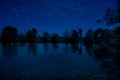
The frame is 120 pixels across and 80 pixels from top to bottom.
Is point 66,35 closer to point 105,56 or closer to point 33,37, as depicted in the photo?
point 33,37

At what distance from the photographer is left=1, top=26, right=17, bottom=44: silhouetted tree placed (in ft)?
283

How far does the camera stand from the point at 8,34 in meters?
86.4

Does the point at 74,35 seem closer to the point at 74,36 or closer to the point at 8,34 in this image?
the point at 74,36

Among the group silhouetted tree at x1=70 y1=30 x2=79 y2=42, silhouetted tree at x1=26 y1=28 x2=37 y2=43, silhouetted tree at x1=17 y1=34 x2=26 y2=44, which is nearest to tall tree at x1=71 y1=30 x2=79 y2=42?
silhouetted tree at x1=70 y1=30 x2=79 y2=42

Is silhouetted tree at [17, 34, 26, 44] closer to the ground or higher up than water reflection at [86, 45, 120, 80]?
higher up

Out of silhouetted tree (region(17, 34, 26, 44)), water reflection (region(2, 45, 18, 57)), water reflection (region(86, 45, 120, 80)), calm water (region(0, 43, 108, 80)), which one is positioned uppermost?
silhouetted tree (region(17, 34, 26, 44))

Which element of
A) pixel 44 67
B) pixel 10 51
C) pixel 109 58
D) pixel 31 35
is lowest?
pixel 44 67

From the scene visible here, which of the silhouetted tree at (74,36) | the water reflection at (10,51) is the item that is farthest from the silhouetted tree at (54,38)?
the water reflection at (10,51)

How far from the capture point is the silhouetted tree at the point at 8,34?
283 feet

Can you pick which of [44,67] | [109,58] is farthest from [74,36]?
[109,58]

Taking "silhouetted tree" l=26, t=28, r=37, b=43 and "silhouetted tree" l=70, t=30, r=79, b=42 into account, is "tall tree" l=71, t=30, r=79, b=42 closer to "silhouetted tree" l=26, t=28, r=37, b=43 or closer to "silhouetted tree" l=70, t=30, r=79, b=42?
"silhouetted tree" l=70, t=30, r=79, b=42

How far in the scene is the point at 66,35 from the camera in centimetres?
11294

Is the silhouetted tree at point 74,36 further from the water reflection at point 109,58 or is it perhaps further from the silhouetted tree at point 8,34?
the water reflection at point 109,58

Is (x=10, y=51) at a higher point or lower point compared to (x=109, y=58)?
lower
